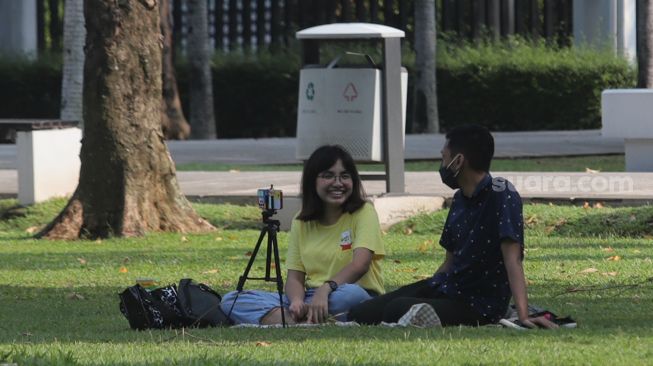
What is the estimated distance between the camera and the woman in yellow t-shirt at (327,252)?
8516 mm

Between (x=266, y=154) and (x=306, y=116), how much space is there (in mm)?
9056

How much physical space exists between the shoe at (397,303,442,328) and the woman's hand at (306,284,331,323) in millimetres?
490

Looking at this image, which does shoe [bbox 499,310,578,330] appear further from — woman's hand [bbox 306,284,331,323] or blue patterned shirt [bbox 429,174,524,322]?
woman's hand [bbox 306,284,331,323]

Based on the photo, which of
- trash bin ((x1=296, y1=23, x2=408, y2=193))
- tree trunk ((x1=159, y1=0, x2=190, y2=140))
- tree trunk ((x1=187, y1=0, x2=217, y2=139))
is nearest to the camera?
trash bin ((x1=296, y1=23, x2=408, y2=193))

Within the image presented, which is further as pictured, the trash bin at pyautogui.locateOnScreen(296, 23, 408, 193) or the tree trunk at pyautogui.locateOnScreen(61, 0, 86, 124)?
the tree trunk at pyautogui.locateOnScreen(61, 0, 86, 124)

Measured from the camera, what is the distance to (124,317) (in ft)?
31.0

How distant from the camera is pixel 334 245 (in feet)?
28.7

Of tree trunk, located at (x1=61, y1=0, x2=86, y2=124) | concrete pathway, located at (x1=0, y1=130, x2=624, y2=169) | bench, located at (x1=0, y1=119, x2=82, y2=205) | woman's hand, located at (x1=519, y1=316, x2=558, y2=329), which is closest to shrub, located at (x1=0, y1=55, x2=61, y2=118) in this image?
concrete pathway, located at (x1=0, y1=130, x2=624, y2=169)

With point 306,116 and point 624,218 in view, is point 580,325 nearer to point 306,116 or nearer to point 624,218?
point 624,218

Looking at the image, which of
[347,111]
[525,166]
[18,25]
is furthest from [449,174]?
[18,25]

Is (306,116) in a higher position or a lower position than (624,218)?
higher

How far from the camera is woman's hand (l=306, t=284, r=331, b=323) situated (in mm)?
8453

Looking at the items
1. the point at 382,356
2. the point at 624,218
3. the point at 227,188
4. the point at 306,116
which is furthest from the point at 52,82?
the point at 382,356

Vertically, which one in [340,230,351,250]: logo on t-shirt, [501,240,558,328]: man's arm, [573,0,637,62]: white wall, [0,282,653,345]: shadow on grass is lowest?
[0,282,653,345]: shadow on grass
